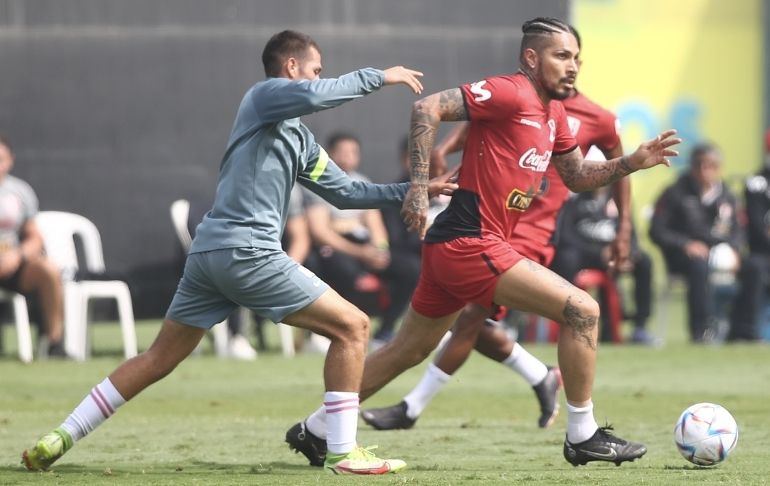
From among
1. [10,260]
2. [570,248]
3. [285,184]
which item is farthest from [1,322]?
[285,184]

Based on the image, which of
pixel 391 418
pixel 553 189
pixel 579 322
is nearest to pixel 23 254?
pixel 391 418

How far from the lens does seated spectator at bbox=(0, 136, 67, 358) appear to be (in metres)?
14.4

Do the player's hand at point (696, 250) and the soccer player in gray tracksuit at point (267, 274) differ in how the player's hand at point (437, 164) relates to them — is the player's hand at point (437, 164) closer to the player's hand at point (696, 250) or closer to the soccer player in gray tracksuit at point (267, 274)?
the soccer player in gray tracksuit at point (267, 274)

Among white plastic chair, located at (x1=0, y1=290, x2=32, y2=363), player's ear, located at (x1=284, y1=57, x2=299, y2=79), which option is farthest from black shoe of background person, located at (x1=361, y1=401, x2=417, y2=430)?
white plastic chair, located at (x1=0, y1=290, x2=32, y2=363)

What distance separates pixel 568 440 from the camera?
762 centimetres

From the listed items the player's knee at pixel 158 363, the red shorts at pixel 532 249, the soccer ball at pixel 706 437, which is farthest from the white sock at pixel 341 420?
the red shorts at pixel 532 249

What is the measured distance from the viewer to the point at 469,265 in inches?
303

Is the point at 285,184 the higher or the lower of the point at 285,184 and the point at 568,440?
the higher

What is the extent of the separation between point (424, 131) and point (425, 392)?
2420 mm

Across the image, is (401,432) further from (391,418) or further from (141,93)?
(141,93)

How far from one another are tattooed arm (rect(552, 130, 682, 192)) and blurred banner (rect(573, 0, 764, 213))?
16092 mm

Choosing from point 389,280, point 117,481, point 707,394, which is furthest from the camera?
point 389,280

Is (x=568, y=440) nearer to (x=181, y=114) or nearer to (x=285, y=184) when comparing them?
(x=285, y=184)

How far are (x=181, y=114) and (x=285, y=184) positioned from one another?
910 cm
